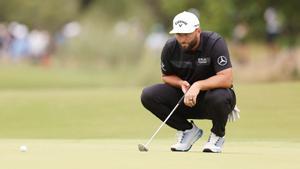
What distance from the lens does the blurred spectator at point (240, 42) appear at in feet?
93.2

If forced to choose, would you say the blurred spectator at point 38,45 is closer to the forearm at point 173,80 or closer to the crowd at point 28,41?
the crowd at point 28,41

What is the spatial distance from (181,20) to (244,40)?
19559mm

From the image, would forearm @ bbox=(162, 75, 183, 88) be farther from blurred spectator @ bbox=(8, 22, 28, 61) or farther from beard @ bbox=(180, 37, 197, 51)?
Answer: blurred spectator @ bbox=(8, 22, 28, 61)

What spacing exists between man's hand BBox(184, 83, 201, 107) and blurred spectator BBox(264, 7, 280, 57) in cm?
1821

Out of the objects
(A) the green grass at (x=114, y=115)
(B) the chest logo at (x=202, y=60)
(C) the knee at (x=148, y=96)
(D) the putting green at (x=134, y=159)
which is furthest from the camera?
(A) the green grass at (x=114, y=115)

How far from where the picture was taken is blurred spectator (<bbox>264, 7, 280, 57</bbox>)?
28.2 metres

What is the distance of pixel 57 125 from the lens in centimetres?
1727

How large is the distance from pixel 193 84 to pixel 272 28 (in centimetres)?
2032

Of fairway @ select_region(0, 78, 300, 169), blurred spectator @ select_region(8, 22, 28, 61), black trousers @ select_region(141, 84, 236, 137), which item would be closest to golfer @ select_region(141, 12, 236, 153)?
black trousers @ select_region(141, 84, 236, 137)

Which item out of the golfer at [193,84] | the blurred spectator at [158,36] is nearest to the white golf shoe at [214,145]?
the golfer at [193,84]

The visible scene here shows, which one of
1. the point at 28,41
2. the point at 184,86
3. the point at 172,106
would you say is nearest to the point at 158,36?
the point at 28,41

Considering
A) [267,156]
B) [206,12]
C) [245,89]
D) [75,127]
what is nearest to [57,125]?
[75,127]

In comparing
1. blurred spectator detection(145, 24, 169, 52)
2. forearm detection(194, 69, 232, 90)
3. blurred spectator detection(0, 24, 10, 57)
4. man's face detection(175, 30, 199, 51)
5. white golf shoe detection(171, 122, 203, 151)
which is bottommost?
blurred spectator detection(0, 24, 10, 57)

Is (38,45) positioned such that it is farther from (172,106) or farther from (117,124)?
(172,106)
